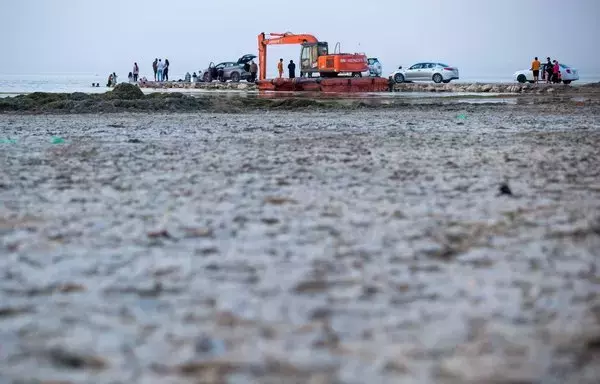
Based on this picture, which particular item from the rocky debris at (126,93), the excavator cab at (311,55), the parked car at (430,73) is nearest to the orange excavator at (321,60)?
the excavator cab at (311,55)

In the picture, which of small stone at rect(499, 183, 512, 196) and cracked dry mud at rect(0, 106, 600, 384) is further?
small stone at rect(499, 183, 512, 196)

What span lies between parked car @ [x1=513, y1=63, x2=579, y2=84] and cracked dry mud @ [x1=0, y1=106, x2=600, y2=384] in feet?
110

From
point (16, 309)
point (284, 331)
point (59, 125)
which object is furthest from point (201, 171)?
point (59, 125)

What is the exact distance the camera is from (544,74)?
37438 mm

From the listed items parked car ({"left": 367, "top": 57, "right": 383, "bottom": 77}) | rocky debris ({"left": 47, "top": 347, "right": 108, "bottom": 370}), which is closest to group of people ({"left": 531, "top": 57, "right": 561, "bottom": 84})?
parked car ({"left": 367, "top": 57, "right": 383, "bottom": 77})

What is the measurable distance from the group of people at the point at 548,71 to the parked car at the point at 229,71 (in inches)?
667

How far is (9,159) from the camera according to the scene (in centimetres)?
486

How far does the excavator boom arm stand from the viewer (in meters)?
35.1

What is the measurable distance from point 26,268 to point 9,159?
117 inches

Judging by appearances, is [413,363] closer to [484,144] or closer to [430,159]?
[430,159]

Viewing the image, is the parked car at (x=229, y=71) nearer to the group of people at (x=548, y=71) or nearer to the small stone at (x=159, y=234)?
the group of people at (x=548, y=71)

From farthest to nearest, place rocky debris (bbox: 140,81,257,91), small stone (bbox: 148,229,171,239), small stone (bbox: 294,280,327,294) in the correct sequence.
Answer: rocky debris (bbox: 140,81,257,91) < small stone (bbox: 148,229,171,239) < small stone (bbox: 294,280,327,294)

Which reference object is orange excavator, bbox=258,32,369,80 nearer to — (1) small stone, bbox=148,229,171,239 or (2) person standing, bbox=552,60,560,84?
(2) person standing, bbox=552,60,560,84

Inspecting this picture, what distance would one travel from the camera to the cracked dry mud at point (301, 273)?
1.44 metres
